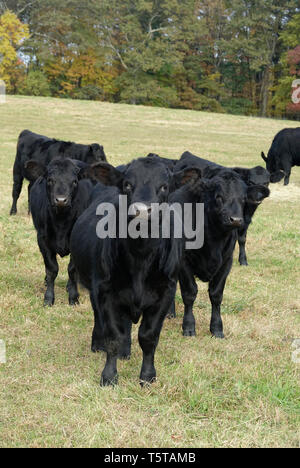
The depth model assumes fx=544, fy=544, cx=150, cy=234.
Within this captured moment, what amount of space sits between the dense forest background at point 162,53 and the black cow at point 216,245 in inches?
1460

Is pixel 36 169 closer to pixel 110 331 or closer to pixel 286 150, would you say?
pixel 110 331

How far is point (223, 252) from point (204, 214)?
385mm

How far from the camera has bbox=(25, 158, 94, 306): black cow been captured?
17.7 feet

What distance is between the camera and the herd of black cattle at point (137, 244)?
3.47 meters

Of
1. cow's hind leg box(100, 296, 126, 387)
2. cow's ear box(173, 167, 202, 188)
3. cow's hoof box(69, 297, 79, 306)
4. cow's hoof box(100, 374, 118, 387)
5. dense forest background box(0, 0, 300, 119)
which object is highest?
dense forest background box(0, 0, 300, 119)

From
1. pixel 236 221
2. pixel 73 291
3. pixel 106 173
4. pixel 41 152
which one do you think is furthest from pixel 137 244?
pixel 41 152

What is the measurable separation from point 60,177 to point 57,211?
0.34m

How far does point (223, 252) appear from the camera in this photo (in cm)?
481

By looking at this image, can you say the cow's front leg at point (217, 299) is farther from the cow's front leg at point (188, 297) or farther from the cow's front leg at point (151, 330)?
the cow's front leg at point (151, 330)

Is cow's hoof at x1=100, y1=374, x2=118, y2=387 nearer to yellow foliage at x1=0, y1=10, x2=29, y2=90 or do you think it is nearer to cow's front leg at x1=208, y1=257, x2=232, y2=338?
cow's front leg at x1=208, y1=257, x2=232, y2=338

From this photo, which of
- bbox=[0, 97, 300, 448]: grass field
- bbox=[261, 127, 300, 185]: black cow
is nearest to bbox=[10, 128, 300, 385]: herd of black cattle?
bbox=[0, 97, 300, 448]: grass field

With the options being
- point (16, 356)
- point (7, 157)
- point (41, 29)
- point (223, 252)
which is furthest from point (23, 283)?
point (41, 29)

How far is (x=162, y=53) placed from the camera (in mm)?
43594

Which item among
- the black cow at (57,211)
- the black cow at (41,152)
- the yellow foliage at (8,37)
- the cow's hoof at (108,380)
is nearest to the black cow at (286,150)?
the black cow at (41,152)
